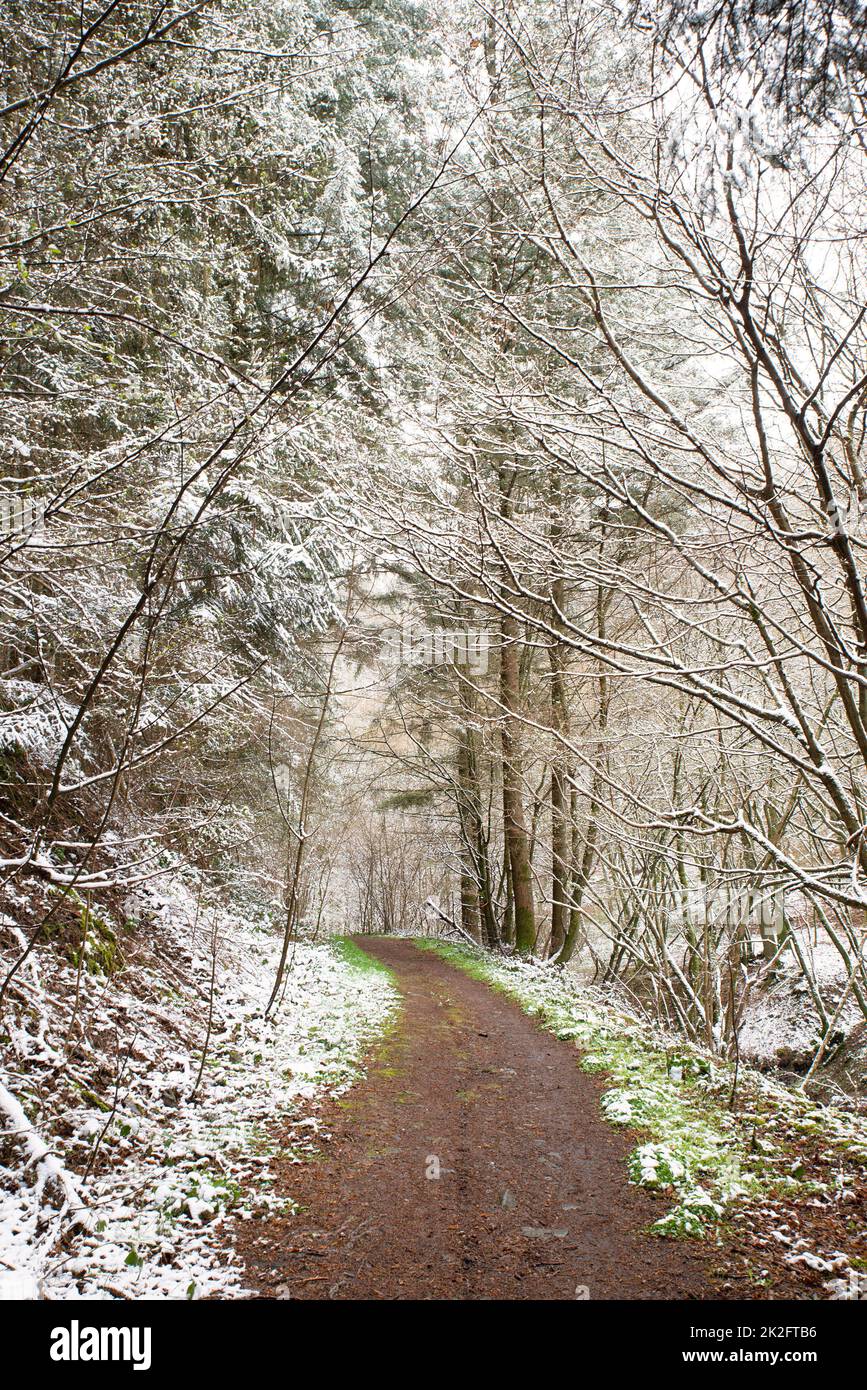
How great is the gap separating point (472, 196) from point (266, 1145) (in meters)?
9.46

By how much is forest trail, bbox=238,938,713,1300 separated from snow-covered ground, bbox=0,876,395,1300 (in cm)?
27

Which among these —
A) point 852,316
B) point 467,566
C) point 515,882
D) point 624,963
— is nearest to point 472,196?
point 852,316

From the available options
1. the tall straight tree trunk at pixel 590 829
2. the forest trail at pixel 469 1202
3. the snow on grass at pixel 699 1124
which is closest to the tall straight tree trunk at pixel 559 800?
the tall straight tree trunk at pixel 590 829

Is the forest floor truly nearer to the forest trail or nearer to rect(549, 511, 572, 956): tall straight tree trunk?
the forest trail

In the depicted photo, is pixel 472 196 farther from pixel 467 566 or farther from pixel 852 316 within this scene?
pixel 467 566

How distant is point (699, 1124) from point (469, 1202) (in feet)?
5.92

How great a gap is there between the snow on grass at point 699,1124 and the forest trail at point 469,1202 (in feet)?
0.56

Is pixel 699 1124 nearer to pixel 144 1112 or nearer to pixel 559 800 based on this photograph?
pixel 144 1112

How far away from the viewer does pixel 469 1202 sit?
366 centimetres

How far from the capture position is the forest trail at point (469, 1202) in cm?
296

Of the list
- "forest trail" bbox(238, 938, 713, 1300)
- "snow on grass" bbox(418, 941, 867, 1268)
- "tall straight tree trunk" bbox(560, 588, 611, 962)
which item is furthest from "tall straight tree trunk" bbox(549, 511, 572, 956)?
"forest trail" bbox(238, 938, 713, 1300)

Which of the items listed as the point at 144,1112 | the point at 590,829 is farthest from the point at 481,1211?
the point at 590,829

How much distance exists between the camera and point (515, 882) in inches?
527

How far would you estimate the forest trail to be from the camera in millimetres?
2957
